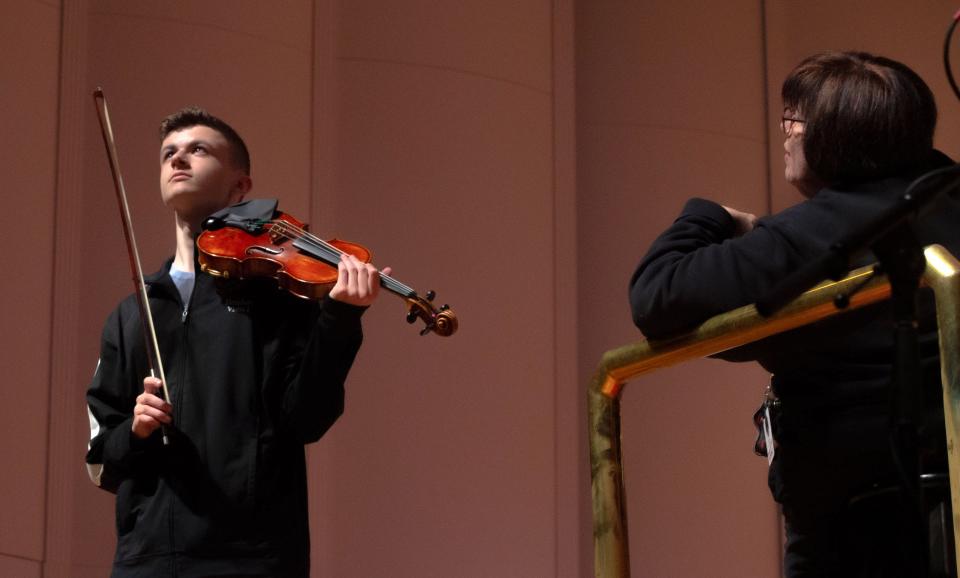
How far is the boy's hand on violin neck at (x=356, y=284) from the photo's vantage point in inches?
105

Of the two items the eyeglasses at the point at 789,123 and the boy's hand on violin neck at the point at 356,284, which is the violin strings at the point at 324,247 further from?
the eyeglasses at the point at 789,123

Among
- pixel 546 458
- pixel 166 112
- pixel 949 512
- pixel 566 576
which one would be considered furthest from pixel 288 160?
pixel 949 512

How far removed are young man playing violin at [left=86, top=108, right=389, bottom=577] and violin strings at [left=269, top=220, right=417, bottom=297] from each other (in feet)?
0.16

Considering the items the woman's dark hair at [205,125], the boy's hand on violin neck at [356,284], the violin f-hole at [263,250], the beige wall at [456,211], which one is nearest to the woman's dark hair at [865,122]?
the boy's hand on violin neck at [356,284]

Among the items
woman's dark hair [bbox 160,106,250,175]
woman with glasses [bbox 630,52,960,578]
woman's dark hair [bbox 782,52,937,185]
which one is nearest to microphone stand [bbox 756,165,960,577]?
woman with glasses [bbox 630,52,960,578]

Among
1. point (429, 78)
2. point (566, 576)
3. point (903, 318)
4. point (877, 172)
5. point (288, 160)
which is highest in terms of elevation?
point (429, 78)

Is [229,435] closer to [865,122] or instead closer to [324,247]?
[324,247]

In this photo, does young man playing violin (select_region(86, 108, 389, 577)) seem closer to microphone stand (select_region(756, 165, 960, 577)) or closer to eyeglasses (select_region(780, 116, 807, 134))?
eyeglasses (select_region(780, 116, 807, 134))

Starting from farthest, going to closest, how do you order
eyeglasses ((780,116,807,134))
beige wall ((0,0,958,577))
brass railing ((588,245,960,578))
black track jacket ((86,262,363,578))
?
1. beige wall ((0,0,958,577))
2. black track jacket ((86,262,363,578))
3. eyeglasses ((780,116,807,134))
4. brass railing ((588,245,960,578))

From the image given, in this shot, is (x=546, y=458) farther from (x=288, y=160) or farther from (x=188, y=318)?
(x=188, y=318)

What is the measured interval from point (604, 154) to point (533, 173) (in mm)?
531

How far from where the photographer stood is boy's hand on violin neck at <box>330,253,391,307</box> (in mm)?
2680

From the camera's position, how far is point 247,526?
8.65 ft

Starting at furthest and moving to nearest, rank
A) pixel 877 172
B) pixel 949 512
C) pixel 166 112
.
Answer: pixel 166 112
pixel 877 172
pixel 949 512
